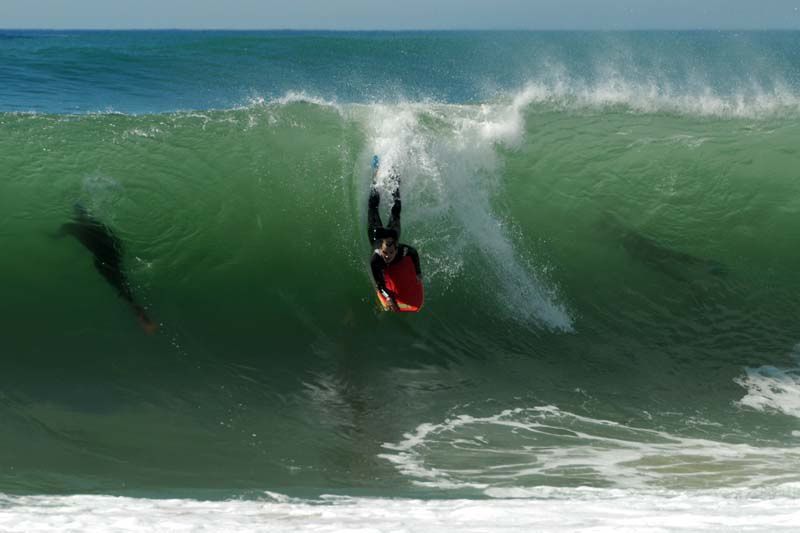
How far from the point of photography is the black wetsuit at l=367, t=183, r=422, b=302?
8125 mm

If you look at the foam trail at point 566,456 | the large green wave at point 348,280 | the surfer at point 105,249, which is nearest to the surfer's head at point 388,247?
the large green wave at point 348,280

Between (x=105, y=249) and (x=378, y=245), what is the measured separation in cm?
307

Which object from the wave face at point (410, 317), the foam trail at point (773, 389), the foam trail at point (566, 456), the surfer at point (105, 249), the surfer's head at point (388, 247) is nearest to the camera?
the foam trail at point (566, 456)

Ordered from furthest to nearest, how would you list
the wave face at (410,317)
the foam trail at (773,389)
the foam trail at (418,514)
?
1. the foam trail at (773,389)
2. the wave face at (410,317)
3. the foam trail at (418,514)

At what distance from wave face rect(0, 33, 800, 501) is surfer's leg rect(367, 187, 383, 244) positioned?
0.38m

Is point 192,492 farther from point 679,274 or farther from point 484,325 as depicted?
point 679,274

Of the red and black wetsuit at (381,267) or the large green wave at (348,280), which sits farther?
the red and black wetsuit at (381,267)

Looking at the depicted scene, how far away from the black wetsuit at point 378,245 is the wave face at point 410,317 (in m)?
0.47

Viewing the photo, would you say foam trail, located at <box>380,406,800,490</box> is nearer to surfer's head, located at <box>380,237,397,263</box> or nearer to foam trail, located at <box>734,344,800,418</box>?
foam trail, located at <box>734,344,800,418</box>

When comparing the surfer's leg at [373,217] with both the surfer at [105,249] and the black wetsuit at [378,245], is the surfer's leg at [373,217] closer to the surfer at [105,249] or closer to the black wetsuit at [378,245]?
the black wetsuit at [378,245]

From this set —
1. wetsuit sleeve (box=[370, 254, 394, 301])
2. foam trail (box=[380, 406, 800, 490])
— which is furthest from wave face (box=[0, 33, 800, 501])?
wetsuit sleeve (box=[370, 254, 394, 301])

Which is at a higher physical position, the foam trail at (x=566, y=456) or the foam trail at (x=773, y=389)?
the foam trail at (x=773, y=389)

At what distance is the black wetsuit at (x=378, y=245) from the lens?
8.12m

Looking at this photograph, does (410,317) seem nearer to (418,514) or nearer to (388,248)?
(388,248)
